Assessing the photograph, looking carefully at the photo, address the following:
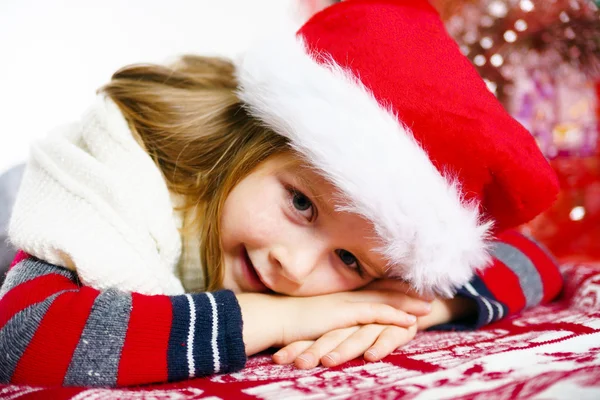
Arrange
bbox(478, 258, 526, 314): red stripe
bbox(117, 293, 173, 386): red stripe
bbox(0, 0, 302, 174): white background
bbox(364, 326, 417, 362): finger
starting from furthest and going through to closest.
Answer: bbox(0, 0, 302, 174): white background
bbox(478, 258, 526, 314): red stripe
bbox(364, 326, 417, 362): finger
bbox(117, 293, 173, 386): red stripe

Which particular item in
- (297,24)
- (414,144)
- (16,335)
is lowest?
(16,335)

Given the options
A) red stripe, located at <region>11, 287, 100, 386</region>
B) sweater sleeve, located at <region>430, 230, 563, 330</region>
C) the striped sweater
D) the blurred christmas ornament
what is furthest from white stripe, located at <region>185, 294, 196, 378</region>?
the blurred christmas ornament

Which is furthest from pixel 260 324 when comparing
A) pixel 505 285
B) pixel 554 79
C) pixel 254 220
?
pixel 554 79

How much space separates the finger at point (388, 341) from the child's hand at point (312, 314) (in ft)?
0.04

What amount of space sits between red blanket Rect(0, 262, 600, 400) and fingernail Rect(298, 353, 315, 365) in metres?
0.02

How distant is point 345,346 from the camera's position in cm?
70

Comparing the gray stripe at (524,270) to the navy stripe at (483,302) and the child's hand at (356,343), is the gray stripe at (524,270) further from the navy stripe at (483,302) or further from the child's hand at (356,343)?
the child's hand at (356,343)

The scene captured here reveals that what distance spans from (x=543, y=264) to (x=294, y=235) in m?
0.57

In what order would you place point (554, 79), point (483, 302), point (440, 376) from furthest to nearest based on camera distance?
point (554, 79), point (483, 302), point (440, 376)

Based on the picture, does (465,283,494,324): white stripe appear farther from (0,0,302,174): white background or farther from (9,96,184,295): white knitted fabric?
(0,0,302,174): white background

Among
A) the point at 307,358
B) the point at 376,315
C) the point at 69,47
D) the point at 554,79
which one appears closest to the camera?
the point at 307,358

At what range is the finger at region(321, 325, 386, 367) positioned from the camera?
0.67 metres

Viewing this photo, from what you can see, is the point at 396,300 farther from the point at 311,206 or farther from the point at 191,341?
the point at 191,341

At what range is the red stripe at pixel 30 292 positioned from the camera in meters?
0.62
